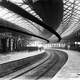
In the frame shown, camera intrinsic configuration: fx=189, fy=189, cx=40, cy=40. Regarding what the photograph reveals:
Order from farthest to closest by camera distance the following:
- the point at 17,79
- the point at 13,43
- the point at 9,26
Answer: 1. the point at 13,43
2. the point at 9,26
3. the point at 17,79

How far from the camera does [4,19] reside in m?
29.7

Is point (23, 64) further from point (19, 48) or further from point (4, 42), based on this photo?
point (19, 48)

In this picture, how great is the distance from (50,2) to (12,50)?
25.4 metres

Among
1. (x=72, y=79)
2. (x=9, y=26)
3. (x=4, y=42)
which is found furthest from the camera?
(x=4, y=42)

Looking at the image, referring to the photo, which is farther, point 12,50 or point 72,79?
point 12,50

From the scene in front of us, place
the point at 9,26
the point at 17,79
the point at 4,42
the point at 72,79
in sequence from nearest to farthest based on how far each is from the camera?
the point at 72,79 < the point at 17,79 < the point at 9,26 < the point at 4,42

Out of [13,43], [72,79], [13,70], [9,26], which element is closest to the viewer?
[72,79]

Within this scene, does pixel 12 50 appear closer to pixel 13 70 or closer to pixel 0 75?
pixel 13 70

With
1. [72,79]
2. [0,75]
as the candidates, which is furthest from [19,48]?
[72,79]

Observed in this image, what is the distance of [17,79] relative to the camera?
21.7 metres

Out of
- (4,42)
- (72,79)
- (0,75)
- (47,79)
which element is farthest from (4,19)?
(72,79)

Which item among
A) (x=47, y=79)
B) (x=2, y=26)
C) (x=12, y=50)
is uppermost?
(x=2, y=26)

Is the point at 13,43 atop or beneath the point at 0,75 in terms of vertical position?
atop

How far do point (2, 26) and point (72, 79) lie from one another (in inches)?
613
